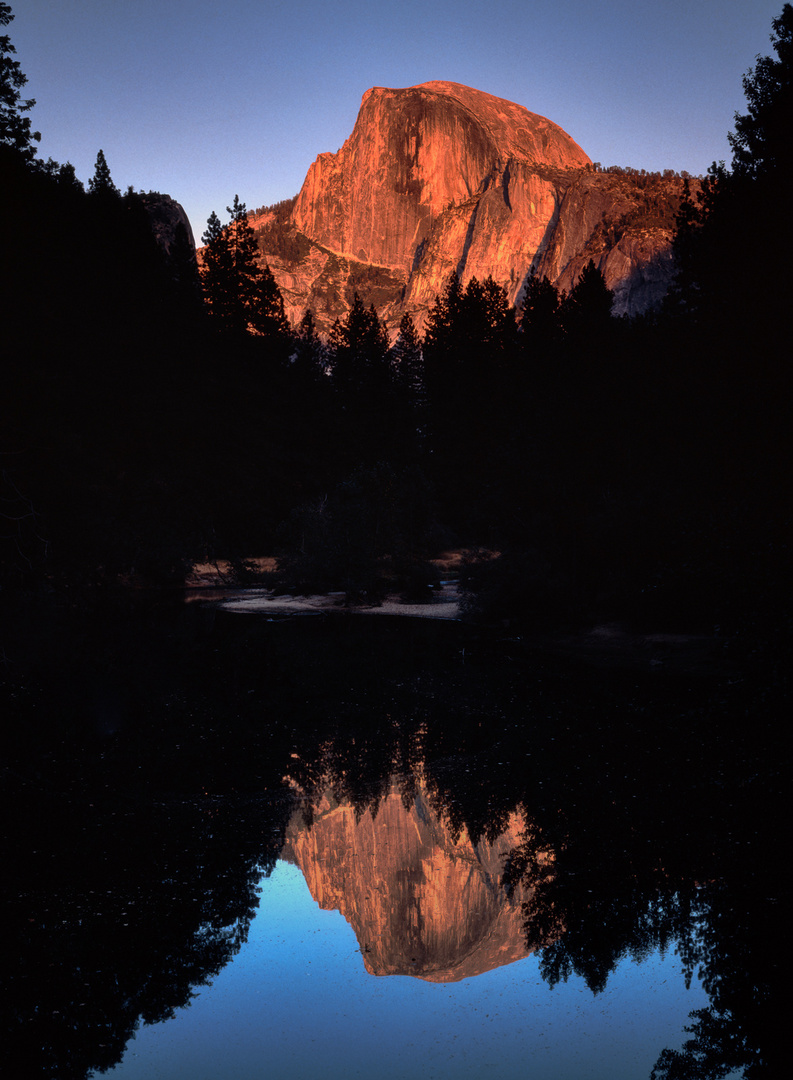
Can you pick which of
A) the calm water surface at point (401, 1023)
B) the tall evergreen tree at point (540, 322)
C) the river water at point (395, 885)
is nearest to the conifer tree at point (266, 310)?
the tall evergreen tree at point (540, 322)

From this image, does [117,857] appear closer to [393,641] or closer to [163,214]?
[393,641]

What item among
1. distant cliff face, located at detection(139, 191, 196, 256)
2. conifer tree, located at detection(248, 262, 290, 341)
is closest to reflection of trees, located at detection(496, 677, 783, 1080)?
conifer tree, located at detection(248, 262, 290, 341)

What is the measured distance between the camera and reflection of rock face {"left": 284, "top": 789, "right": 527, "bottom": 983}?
24.5 ft

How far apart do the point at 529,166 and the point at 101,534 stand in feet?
534

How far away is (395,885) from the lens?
8750 mm

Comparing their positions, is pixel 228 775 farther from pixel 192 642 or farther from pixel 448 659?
pixel 192 642

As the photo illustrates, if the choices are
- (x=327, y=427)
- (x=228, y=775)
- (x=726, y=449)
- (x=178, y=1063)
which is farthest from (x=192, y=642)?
(x=327, y=427)

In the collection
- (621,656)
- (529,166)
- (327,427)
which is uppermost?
(529,166)

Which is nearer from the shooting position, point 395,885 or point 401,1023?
point 401,1023

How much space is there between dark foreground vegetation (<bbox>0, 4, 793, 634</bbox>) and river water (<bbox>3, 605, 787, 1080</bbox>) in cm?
366

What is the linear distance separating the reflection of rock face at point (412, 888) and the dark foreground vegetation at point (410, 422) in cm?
553

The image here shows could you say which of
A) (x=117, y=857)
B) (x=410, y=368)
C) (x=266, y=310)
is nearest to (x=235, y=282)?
(x=266, y=310)

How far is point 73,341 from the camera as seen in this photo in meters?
32.6

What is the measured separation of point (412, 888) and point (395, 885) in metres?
0.20
